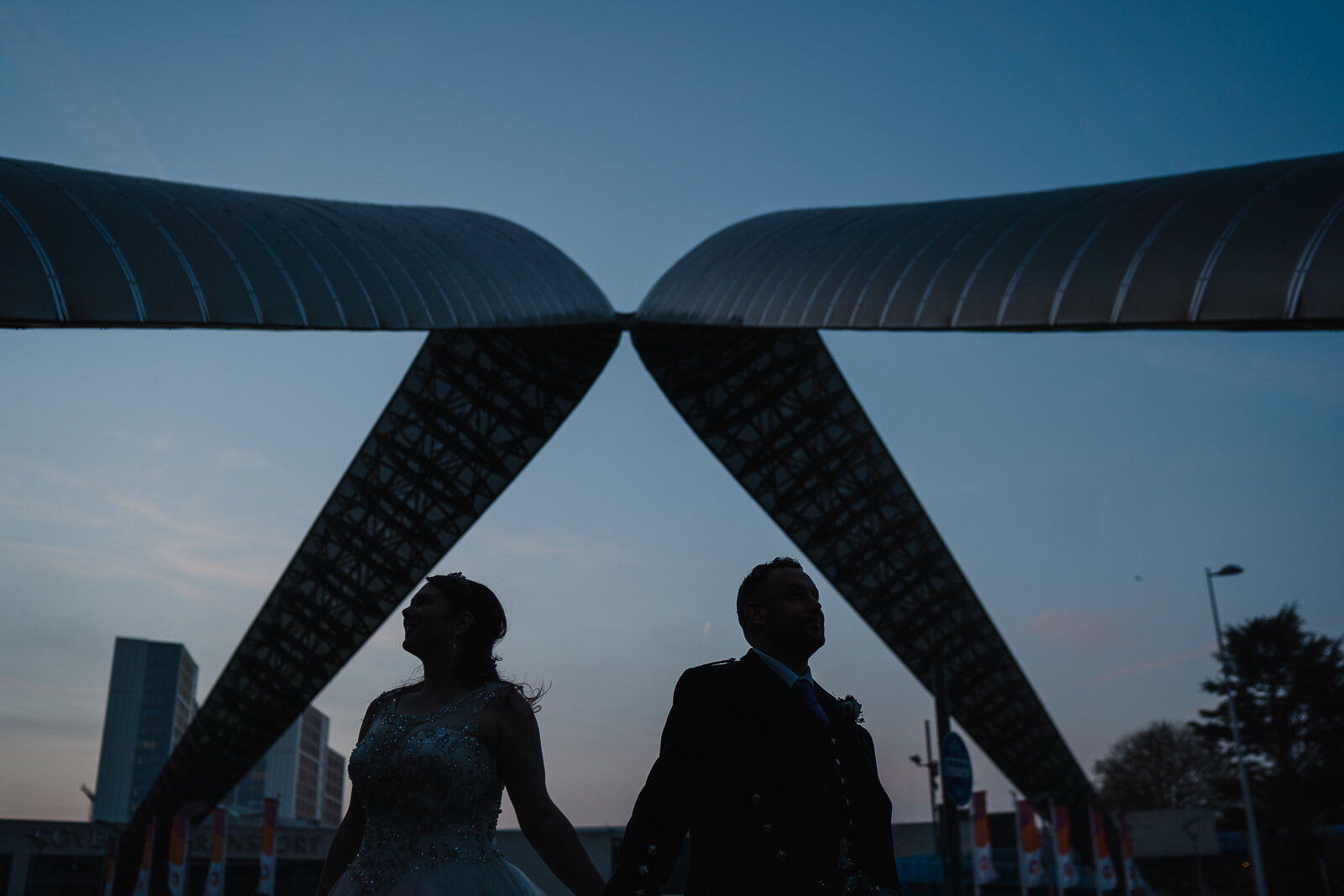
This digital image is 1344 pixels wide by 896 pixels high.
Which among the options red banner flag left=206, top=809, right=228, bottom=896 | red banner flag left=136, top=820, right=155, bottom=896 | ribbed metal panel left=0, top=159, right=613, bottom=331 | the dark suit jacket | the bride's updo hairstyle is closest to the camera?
the dark suit jacket

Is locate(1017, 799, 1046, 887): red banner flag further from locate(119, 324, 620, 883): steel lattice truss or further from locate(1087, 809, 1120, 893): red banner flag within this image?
locate(119, 324, 620, 883): steel lattice truss

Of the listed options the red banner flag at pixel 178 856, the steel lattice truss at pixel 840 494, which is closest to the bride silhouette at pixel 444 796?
the steel lattice truss at pixel 840 494

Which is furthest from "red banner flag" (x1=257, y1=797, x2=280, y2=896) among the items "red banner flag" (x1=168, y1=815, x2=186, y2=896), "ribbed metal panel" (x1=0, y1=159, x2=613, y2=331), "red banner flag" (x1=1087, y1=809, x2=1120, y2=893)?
"red banner flag" (x1=1087, y1=809, x2=1120, y2=893)

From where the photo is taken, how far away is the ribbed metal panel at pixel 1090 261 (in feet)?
30.1

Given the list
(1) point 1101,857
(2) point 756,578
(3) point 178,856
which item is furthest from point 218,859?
(2) point 756,578

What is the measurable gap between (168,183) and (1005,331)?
1099 cm

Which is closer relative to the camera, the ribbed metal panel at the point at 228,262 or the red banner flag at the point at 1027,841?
the ribbed metal panel at the point at 228,262

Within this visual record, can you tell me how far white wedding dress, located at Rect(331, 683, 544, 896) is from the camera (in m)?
4.27

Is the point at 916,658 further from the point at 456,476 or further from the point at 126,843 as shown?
the point at 126,843

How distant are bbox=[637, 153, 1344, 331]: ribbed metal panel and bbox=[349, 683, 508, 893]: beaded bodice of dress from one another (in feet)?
25.4

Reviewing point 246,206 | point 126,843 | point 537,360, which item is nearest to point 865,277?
point 246,206

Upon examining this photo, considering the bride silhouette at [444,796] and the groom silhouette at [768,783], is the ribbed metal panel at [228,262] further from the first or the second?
the groom silhouette at [768,783]

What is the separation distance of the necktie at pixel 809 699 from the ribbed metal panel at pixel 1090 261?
22.8 ft

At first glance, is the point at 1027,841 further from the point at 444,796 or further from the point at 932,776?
the point at 444,796
